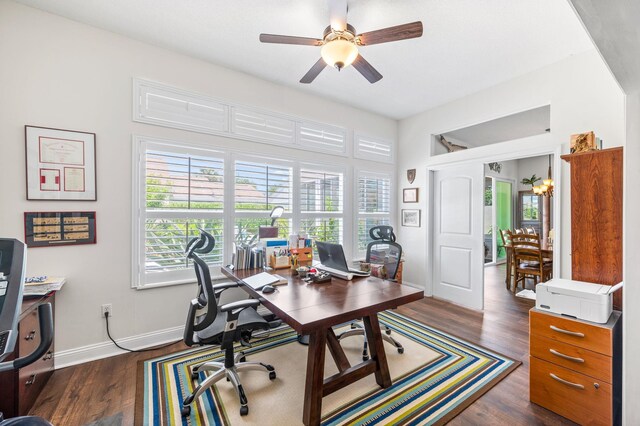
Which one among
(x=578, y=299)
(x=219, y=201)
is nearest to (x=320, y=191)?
(x=219, y=201)

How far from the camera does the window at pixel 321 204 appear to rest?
11.9 feet

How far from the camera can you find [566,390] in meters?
1.72

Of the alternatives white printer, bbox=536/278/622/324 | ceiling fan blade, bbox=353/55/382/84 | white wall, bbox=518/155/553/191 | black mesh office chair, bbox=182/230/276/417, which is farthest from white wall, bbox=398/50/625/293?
white wall, bbox=518/155/553/191

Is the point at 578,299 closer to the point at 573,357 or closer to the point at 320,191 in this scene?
the point at 573,357

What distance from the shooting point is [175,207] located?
2746 millimetres

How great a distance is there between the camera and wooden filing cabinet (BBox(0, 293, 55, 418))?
158 cm

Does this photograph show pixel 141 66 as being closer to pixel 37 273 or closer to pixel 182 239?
pixel 182 239

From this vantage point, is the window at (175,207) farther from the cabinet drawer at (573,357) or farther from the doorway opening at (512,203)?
the doorway opening at (512,203)

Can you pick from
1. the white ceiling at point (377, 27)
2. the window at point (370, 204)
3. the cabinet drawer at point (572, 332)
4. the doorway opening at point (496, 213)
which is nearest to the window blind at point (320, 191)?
the window at point (370, 204)

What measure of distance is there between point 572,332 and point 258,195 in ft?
9.69

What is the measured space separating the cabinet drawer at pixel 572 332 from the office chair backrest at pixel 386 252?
1230 mm

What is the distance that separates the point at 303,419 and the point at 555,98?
12.6ft

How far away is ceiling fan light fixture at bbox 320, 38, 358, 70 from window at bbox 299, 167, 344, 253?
1762mm

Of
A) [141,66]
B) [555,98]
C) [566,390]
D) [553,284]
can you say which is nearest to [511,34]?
[555,98]
